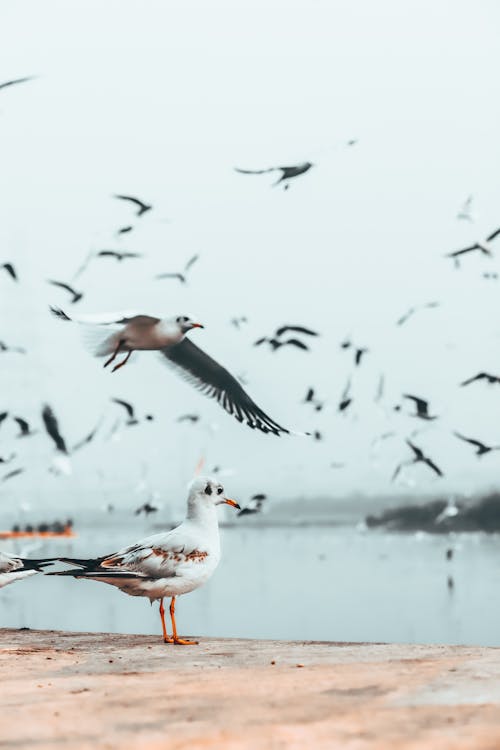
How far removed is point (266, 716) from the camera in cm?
245

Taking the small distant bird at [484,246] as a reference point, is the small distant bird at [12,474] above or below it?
below

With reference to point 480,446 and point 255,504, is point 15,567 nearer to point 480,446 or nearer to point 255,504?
point 255,504

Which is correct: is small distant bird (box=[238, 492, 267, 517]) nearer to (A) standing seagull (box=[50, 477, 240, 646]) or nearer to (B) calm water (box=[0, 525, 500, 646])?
(B) calm water (box=[0, 525, 500, 646])

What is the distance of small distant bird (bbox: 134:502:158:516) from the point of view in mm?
5914

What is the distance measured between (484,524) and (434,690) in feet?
13.5

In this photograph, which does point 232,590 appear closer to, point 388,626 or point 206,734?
point 388,626

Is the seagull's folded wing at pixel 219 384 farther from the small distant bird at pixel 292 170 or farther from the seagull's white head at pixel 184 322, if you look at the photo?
the small distant bird at pixel 292 170

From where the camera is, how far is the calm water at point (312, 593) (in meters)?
6.52

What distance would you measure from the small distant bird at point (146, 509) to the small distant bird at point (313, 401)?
963mm

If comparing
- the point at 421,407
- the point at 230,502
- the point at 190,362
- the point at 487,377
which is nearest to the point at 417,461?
the point at 421,407

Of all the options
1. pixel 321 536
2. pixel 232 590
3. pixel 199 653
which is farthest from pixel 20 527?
pixel 199 653

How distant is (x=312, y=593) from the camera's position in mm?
7195

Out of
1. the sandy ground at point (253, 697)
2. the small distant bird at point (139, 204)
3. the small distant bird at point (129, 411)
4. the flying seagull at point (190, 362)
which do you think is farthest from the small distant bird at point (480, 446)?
the sandy ground at point (253, 697)

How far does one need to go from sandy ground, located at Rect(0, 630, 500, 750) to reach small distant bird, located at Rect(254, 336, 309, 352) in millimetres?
2363
